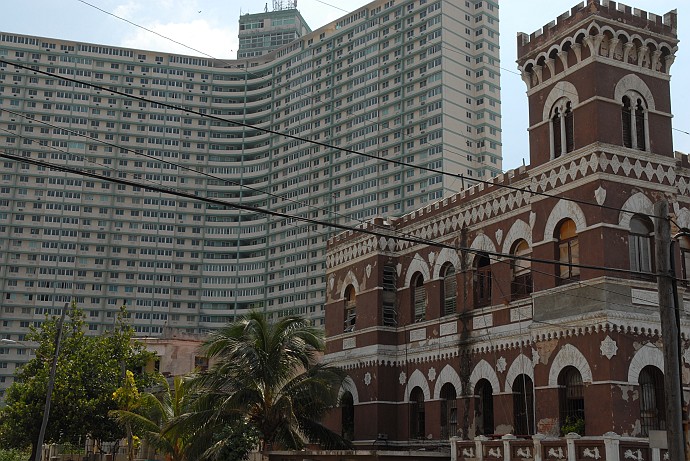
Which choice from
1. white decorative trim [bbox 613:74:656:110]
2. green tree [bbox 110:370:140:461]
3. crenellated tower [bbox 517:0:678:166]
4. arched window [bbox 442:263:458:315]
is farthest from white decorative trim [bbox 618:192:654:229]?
green tree [bbox 110:370:140:461]

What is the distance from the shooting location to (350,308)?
126ft

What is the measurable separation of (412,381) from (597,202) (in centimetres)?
1215

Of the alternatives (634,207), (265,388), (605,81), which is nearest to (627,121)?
(605,81)

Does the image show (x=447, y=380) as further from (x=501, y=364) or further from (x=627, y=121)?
(x=627, y=121)

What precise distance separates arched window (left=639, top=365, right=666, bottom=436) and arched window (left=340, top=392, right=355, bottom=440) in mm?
14491

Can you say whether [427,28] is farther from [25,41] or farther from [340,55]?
[25,41]

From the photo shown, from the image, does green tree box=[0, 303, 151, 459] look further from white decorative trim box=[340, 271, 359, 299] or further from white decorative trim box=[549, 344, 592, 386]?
white decorative trim box=[549, 344, 592, 386]

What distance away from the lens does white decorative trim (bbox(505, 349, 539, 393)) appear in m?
28.1

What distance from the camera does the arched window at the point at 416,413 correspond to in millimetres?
33938

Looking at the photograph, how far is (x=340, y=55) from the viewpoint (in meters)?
127

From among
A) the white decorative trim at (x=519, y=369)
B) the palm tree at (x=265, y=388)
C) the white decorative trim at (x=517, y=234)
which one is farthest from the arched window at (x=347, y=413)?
the white decorative trim at (x=517, y=234)

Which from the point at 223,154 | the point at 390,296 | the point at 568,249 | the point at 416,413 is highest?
the point at 223,154

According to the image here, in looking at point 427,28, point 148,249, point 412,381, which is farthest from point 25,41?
point 412,381

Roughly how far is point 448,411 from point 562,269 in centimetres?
814
